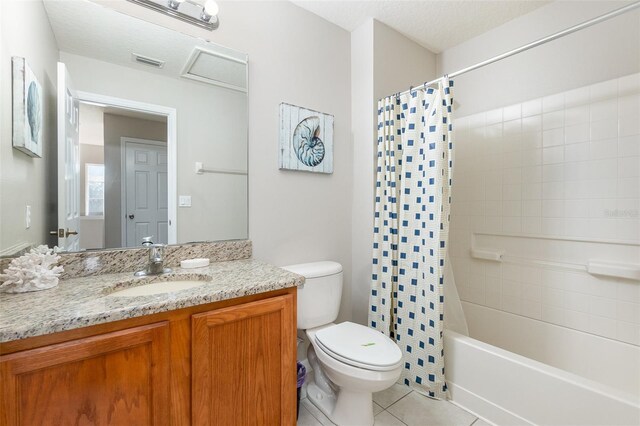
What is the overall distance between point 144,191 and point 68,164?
303 mm

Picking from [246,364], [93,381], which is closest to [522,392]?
[246,364]

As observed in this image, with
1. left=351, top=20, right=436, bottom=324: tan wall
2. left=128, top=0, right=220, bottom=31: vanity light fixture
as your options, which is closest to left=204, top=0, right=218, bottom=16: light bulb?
left=128, top=0, right=220, bottom=31: vanity light fixture

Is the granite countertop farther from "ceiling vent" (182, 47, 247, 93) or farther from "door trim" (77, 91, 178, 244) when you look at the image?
"ceiling vent" (182, 47, 247, 93)

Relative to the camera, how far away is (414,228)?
179 centimetres

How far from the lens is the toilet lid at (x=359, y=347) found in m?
1.34

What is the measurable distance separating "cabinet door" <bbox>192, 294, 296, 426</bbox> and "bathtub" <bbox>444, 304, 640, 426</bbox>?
3.28ft

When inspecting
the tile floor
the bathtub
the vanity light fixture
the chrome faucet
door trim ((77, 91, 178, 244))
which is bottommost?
the tile floor

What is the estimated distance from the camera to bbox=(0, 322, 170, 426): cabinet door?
787mm

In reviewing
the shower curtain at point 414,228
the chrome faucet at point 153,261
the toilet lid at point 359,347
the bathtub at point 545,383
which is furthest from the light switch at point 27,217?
the bathtub at point 545,383

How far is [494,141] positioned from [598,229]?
877 millimetres

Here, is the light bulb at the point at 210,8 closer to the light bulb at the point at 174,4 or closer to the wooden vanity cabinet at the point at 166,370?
the light bulb at the point at 174,4

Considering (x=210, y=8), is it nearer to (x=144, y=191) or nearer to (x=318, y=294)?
(x=144, y=191)

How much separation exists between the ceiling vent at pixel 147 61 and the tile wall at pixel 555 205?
2225mm

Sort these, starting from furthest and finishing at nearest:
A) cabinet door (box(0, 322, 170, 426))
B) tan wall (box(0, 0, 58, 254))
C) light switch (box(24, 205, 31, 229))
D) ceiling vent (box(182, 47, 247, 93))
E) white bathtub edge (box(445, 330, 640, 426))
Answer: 1. ceiling vent (box(182, 47, 247, 93))
2. white bathtub edge (box(445, 330, 640, 426))
3. light switch (box(24, 205, 31, 229))
4. tan wall (box(0, 0, 58, 254))
5. cabinet door (box(0, 322, 170, 426))
